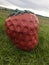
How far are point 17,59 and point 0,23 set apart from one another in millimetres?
1144

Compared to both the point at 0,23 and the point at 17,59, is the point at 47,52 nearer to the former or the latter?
the point at 17,59

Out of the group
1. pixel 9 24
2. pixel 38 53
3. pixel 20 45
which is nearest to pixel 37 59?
pixel 38 53

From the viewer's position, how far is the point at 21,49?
5.16 m

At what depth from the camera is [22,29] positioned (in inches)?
194

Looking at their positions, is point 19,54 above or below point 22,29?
below

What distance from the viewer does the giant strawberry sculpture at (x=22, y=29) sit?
496 centimetres

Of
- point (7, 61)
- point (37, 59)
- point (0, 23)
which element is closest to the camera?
point (7, 61)

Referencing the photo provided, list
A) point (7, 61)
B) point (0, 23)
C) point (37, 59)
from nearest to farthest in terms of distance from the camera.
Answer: point (7, 61) → point (37, 59) → point (0, 23)

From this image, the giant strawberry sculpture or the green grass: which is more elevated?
the giant strawberry sculpture

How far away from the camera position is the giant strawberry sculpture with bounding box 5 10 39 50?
496 cm

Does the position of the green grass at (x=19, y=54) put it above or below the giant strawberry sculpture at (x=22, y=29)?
below

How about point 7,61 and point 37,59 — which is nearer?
point 7,61

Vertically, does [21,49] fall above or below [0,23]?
below

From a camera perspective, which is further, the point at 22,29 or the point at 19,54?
the point at 19,54
